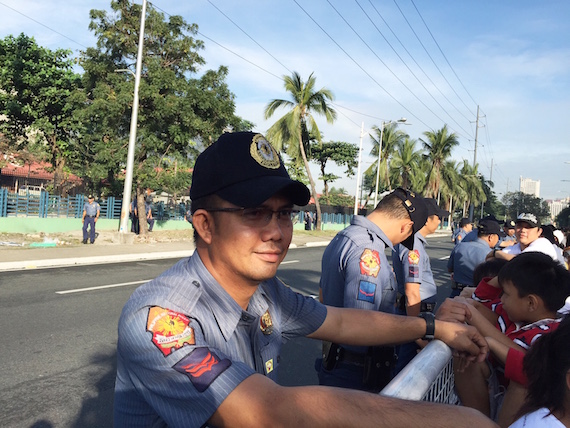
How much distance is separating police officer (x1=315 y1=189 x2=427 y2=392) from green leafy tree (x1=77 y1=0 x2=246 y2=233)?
1575cm

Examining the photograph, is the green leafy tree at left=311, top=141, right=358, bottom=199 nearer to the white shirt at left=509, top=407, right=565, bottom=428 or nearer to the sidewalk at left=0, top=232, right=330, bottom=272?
the sidewalk at left=0, top=232, right=330, bottom=272

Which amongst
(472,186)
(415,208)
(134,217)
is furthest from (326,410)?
(472,186)

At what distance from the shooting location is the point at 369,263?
2703 mm

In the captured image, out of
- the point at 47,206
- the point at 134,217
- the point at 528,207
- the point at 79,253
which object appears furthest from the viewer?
the point at 528,207

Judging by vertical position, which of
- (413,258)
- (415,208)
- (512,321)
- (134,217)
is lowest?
(134,217)

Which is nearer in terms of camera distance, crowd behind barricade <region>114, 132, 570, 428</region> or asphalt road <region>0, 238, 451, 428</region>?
crowd behind barricade <region>114, 132, 570, 428</region>

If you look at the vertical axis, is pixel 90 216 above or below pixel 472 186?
below

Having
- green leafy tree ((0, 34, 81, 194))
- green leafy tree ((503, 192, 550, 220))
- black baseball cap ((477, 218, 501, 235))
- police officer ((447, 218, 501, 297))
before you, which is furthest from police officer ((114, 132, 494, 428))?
green leafy tree ((503, 192, 550, 220))

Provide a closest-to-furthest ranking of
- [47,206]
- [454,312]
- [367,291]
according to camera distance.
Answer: [454,312] → [367,291] → [47,206]

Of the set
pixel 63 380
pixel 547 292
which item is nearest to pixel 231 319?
pixel 547 292

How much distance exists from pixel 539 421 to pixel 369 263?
125 cm

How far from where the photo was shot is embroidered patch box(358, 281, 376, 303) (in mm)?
2658

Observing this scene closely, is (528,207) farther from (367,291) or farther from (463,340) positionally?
(463,340)

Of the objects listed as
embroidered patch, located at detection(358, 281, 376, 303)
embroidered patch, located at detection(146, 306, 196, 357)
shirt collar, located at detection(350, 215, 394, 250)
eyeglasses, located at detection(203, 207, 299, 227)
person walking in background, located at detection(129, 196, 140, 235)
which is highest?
eyeglasses, located at detection(203, 207, 299, 227)
